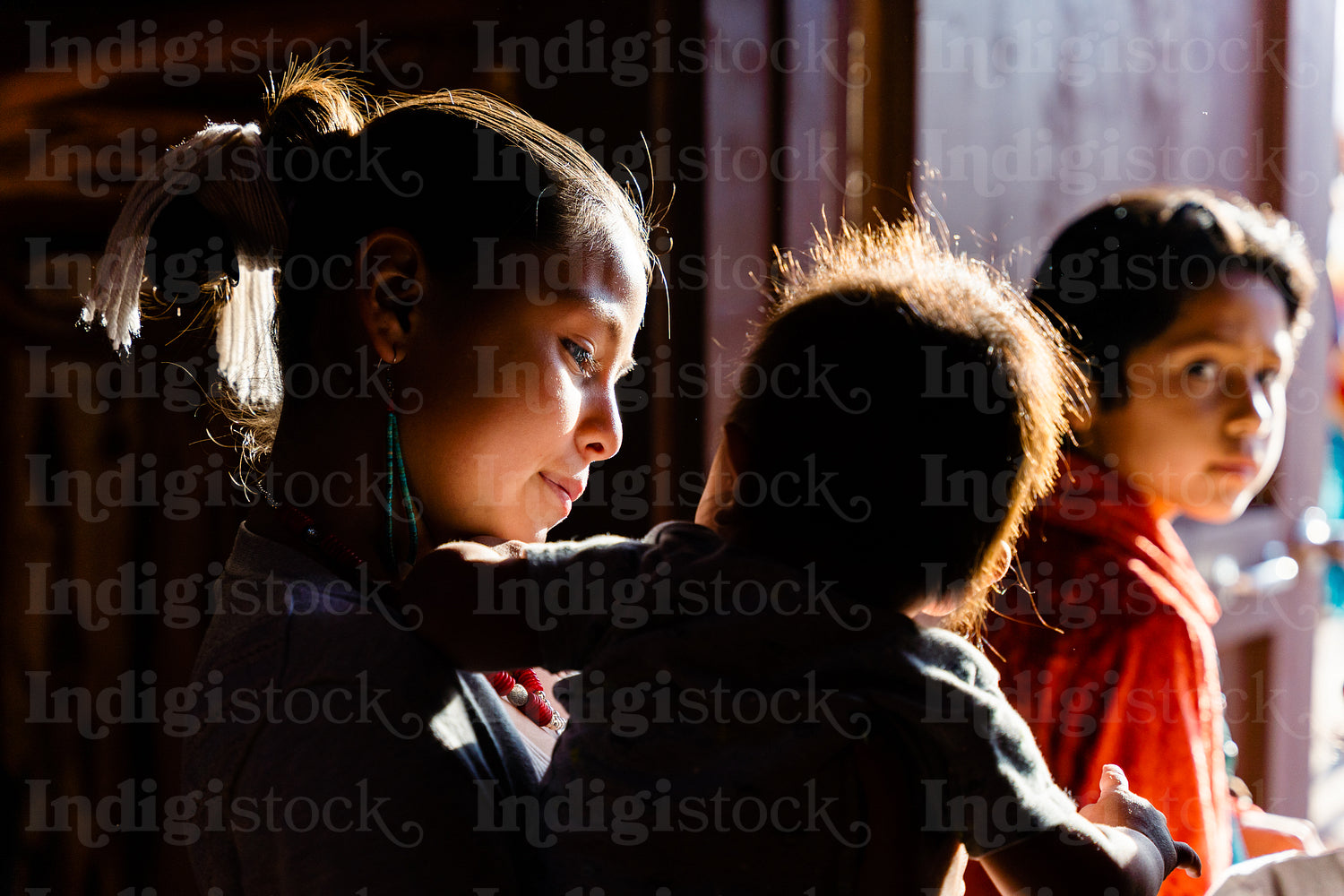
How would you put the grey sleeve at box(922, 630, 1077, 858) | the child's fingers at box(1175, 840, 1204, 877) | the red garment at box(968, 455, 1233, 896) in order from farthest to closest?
1. the red garment at box(968, 455, 1233, 896)
2. the child's fingers at box(1175, 840, 1204, 877)
3. the grey sleeve at box(922, 630, 1077, 858)

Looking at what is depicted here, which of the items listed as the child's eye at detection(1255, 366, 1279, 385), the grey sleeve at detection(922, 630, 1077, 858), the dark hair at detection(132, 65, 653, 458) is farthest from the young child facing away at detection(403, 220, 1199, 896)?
the child's eye at detection(1255, 366, 1279, 385)

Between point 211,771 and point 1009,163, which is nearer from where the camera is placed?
point 211,771

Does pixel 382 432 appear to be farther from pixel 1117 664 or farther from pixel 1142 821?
pixel 1117 664

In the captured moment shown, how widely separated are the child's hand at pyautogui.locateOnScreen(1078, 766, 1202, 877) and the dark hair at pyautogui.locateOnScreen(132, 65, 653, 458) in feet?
1.82

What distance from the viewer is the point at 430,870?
599 millimetres

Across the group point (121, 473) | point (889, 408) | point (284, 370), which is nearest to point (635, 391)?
point (284, 370)

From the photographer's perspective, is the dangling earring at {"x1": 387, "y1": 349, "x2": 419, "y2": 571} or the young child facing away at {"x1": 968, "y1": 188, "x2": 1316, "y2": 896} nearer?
the dangling earring at {"x1": 387, "y1": 349, "x2": 419, "y2": 571}

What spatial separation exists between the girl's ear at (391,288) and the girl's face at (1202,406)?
2.92 ft

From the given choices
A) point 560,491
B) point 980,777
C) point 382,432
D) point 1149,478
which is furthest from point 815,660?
point 1149,478

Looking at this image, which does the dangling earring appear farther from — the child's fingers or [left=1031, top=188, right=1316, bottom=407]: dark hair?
[left=1031, top=188, right=1316, bottom=407]: dark hair

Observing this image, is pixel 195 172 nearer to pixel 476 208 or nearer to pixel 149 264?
pixel 149 264

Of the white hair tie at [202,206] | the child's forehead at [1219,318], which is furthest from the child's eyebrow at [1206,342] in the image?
the white hair tie at [202,206]

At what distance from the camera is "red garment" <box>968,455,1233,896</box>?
106cm

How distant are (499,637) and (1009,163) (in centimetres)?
138
